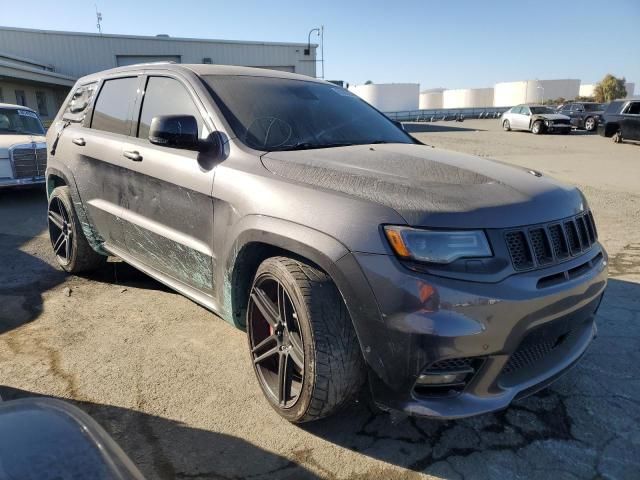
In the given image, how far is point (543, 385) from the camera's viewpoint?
2275 mm

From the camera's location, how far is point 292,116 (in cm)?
321

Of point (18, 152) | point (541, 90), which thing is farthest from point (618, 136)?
point (541, 90)

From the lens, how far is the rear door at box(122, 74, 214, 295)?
2943mm

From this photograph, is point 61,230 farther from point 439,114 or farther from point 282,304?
point 439,114

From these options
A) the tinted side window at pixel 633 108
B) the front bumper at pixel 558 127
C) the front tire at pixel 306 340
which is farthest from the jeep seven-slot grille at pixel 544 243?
the front bumper at pixel 558 127

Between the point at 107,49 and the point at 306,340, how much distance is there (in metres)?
31.4

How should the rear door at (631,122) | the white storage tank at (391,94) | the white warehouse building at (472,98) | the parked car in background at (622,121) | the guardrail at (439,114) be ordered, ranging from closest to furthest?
the rear door at (631,122), the parked car in background at (622,121), the guardrail at (439,114), the white storage tank at (391,94), the white warehouse building at (472,98)

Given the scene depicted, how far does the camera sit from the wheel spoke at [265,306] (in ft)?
8.41

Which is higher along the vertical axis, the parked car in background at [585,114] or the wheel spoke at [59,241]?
the parked car in background at [585,114]

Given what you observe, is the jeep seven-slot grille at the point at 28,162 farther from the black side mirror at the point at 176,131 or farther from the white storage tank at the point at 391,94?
the white storage tank at the point at 391,94

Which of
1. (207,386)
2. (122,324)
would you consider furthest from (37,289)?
(207,386)

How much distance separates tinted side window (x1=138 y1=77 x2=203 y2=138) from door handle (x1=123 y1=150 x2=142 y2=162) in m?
0.14

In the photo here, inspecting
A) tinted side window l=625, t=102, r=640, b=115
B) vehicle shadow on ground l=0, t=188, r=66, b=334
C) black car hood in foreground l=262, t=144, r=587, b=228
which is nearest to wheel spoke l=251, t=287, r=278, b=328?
black car hood in foreground l=262, t=144, r=587, b=228

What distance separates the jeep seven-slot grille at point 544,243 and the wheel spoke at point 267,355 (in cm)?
127
